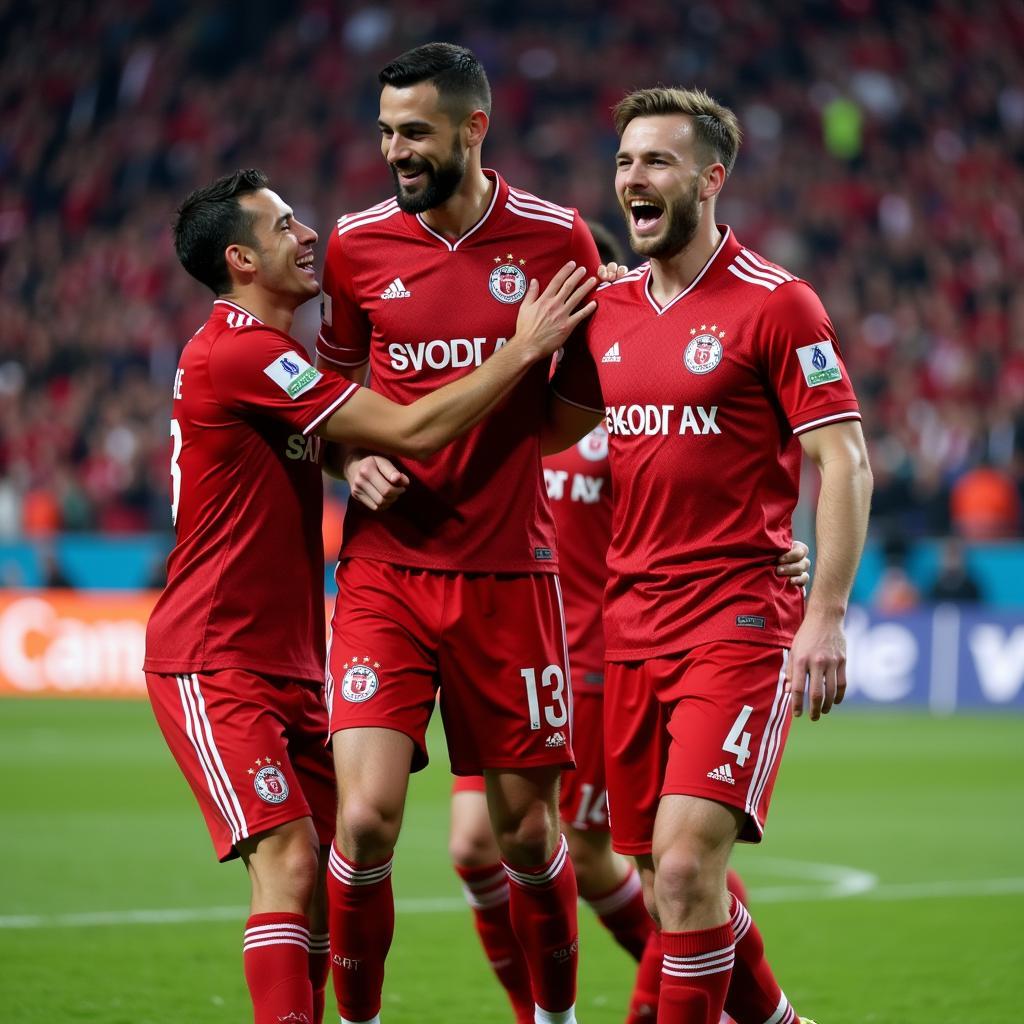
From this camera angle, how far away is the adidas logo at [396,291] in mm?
5559

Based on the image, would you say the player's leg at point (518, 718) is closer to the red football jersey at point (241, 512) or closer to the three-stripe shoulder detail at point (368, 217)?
the red football jersey at point (241, 512)

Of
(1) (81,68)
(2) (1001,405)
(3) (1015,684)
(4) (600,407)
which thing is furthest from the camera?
(1) (81,68)

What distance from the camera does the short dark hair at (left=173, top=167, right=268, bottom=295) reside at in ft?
17.8

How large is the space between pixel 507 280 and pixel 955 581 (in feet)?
43.1

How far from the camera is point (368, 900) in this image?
17.2 feet

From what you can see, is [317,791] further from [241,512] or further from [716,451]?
[716,451]

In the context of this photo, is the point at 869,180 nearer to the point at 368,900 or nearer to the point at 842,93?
the point at 842,93

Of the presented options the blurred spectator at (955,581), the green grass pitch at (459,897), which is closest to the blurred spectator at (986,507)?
the blurred spectator at (955,581)

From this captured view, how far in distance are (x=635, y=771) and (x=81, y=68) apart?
26.6 metres

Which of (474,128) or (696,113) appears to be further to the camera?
(474,128)

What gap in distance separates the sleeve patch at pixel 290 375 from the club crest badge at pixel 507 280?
26.2 inches

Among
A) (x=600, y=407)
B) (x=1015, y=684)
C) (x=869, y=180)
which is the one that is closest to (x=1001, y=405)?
(x=1015, y=684)

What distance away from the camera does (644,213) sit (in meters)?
5.21

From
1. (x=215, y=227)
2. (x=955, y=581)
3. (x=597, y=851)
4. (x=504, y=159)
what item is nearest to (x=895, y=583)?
(x=955, y=581)
